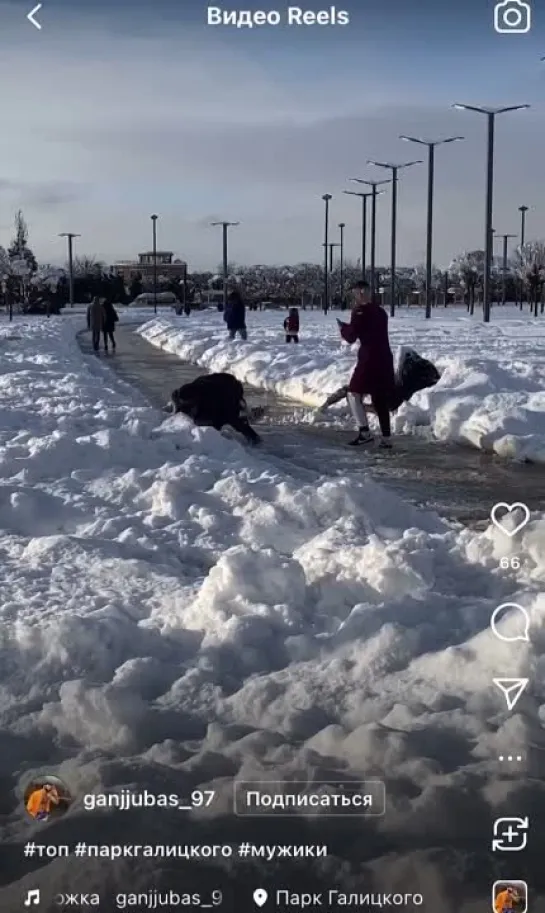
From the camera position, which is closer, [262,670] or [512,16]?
[512,16]

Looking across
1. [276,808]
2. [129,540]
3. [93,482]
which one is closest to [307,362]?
[93,482]

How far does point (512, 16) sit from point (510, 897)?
2289mm

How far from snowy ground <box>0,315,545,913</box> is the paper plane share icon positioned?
0.04 meters

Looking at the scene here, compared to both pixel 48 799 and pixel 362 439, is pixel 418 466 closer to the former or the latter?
pixel 362 439

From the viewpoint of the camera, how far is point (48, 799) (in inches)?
90.0

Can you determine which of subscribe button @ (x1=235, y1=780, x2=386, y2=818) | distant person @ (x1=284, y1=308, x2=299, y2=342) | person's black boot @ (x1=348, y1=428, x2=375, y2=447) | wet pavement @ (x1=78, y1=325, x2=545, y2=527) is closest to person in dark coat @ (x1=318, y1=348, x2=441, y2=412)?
wet pavement @ (x1=78, y1=325, x2=545, y2=527)

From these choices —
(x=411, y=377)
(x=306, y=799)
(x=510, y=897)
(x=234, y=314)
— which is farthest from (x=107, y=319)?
(x=510, y=897)

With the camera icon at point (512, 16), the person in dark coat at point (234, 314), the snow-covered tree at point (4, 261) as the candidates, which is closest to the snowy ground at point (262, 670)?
the camera icon at point (512, 16)

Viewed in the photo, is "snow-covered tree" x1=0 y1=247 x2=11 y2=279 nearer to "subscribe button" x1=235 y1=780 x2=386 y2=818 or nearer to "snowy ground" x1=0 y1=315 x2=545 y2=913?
"snowy ground" x1=0 y1=315 x2=545 y2=913

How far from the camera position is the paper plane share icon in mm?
2917

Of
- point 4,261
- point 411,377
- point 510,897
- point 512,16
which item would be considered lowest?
point 510,897

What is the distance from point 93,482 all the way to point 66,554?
183cm

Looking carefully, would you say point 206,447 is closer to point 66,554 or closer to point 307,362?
point 66,554

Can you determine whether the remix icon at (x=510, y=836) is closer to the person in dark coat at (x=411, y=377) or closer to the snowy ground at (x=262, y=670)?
the snowy ground at (x=262, y=670)
